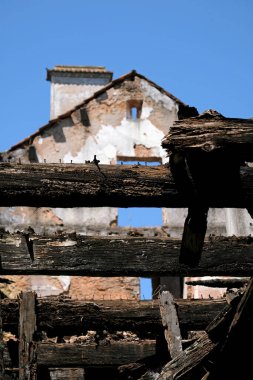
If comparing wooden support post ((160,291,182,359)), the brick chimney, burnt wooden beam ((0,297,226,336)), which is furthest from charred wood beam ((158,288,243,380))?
the brick chimney

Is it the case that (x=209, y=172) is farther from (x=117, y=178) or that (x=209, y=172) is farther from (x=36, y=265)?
(x=36, y=265)

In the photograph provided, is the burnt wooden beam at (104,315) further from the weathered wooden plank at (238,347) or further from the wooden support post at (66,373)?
the weathered wooden plank at (238,347)

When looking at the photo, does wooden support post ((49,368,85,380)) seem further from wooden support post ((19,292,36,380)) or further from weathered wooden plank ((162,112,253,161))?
weathered wooden plank ((162,112,253,161))

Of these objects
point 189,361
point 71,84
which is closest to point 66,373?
point 189,361

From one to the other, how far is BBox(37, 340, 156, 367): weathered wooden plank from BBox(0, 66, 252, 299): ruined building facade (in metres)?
7.41

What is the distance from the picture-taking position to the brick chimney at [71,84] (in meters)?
28.2

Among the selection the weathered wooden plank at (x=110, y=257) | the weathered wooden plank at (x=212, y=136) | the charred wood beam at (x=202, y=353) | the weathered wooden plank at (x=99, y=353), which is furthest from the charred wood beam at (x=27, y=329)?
the weathered wooden plank at (x=212, y=136)

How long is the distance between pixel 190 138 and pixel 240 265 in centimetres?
313

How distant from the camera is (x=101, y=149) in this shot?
17156mm

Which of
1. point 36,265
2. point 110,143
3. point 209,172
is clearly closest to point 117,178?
point 209,172

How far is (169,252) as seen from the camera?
6.38 meters

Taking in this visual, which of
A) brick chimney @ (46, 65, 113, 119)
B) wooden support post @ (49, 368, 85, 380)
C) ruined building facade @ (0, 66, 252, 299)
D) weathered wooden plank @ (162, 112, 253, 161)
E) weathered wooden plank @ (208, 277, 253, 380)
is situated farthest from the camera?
brick chimney @ (46, 65, 113, 119)

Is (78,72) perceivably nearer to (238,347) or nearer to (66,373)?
(66,373)

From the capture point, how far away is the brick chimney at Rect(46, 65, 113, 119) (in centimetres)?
2823
